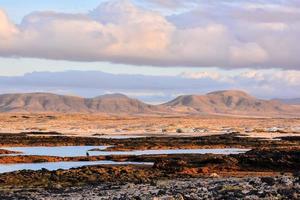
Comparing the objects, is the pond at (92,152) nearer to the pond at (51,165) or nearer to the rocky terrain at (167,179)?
the rocky terrain at (167,179)

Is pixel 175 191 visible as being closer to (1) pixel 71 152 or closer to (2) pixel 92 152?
(2) pixel 92 152


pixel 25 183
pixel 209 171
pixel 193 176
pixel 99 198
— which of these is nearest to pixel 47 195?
pixel 99 198

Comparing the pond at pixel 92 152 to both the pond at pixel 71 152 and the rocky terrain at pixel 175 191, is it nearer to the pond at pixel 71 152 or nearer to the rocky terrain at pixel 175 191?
the pond at pixel 71 152

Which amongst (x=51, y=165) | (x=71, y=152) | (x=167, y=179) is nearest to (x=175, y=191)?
(x=167, y=179)

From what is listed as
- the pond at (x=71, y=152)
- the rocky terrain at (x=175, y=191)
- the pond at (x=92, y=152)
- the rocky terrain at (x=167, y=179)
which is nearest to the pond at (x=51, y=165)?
the pond at (x=71, y=152)

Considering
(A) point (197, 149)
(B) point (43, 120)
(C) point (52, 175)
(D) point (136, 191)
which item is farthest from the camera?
(B) point (43, 120)

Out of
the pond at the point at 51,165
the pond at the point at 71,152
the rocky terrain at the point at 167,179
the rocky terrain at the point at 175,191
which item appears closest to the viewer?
the rocky terrain at the point at 175,191

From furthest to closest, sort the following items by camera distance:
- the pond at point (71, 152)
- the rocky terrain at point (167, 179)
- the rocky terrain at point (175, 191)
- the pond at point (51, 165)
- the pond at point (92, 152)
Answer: the pond at point (92, 152) < the pond at point (71, 152) < the pond at point (51, 165) < the rocky terrain at point (167, 179) < the rocky terrain at point (175, 191)

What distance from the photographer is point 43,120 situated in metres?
131

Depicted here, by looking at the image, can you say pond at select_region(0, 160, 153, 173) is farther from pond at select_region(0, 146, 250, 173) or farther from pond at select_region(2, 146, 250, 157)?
pond at select_region(2, 146, 250, 157)

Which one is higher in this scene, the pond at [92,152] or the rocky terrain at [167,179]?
the rocky terrain at [167,179]

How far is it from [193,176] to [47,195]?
9267 mm

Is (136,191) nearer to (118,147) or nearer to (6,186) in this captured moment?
(6,186)

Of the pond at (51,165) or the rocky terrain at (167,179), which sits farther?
the pond at (51,165)
